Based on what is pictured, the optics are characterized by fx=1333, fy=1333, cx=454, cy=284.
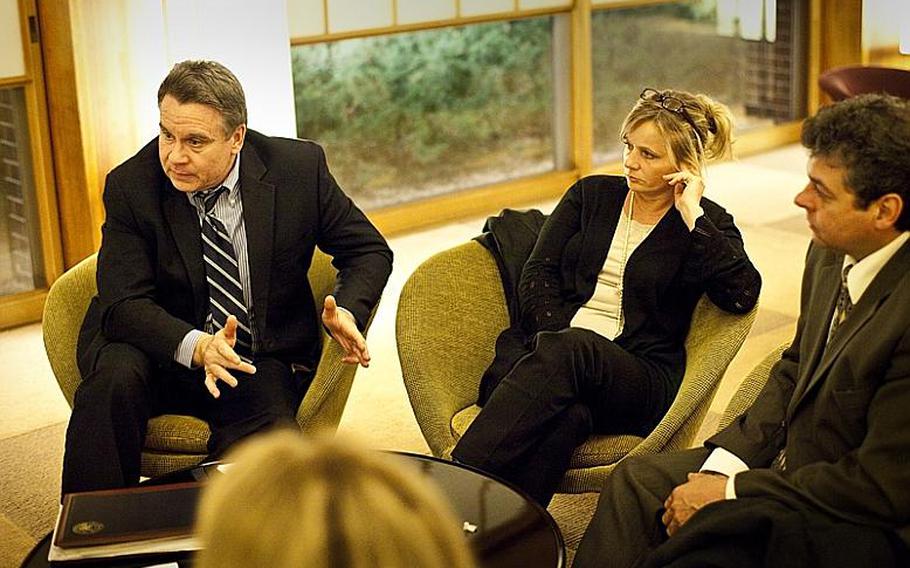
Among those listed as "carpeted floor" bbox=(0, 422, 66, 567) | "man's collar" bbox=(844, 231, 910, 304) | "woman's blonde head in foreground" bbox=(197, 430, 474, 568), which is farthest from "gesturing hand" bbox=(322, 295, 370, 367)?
"woman's blonde head in foreground" bbox=(197, 430, 474, 568)

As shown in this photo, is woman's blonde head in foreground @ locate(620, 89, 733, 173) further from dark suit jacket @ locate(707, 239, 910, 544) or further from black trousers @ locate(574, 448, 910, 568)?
black trousers @ locate(574, 448, 910, 568)

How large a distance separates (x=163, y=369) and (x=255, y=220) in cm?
40

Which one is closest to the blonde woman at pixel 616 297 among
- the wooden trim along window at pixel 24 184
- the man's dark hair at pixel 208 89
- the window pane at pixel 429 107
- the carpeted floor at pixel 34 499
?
the carpeted floor at pixel 34 499

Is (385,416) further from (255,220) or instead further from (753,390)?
(753,390)

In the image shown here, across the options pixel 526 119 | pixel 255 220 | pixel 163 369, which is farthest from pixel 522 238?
pixel 526 119

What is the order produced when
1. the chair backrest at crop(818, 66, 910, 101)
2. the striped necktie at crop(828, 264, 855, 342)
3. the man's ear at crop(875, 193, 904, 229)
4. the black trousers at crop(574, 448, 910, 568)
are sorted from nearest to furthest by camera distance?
1. the black trousers at crop(574, 448, 910, 568)
2. the man's ear at crop(875, 193, 904, 229)
3. the striped necktie at crop(828, 264, 855, 342)
4. the chair backrest at crop(818, 66, 910, 101)

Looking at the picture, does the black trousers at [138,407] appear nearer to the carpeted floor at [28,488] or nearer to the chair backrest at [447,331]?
the chair backrest at [447,331]

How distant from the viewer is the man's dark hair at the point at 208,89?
2.97 metres

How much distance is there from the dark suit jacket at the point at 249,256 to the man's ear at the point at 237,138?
63 millimetres

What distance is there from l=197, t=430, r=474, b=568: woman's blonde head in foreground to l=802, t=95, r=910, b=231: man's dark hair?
146cm

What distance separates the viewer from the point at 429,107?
20.1ft

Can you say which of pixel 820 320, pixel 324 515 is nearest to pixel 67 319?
pixel 820 320

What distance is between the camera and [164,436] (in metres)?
2.98

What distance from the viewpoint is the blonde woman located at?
2.90 metres
